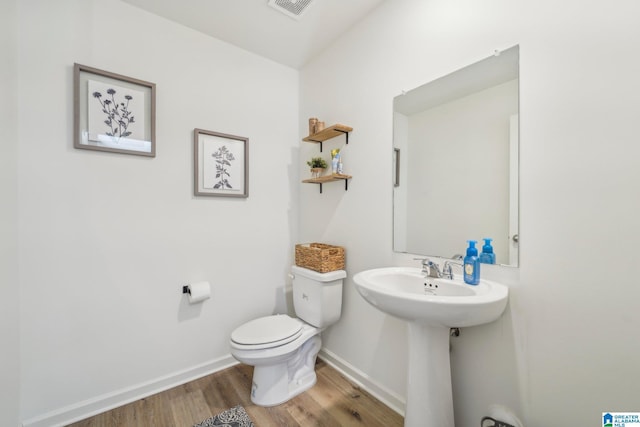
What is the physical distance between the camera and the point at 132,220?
65.2 inches

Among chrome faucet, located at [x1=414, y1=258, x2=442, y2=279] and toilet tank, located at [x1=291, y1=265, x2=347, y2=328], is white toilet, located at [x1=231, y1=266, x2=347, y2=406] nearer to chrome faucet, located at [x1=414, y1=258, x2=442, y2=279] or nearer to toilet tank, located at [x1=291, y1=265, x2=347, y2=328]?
toilet tank, located at [x1=291, y1=265, x2=347, y2=328]

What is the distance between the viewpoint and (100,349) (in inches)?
61.4

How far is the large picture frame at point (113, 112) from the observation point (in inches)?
59.1

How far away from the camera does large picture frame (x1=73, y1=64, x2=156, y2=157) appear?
1.50m

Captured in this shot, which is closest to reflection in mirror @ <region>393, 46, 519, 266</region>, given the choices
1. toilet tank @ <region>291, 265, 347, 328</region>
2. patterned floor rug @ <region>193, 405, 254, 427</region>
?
toilet tank @ <region>291, 265, 347, 328</region>

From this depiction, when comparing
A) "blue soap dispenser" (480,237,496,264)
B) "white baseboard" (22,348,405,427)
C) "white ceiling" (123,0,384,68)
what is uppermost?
"white ceiling" (123,0,384,68)

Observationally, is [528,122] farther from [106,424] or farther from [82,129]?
[106,424]

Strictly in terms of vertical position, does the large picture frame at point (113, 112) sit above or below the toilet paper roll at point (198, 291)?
above

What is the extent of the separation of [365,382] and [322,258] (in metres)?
0.87

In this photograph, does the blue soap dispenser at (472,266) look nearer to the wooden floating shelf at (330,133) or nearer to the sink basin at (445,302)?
the sink basin at (445,302)

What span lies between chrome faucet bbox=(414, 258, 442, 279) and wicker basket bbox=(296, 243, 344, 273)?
0.66 metres

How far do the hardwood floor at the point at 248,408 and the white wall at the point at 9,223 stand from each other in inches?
16.5

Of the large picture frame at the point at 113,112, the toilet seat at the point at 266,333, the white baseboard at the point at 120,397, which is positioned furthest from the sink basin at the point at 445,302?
the large picture frame at the point at 113,112

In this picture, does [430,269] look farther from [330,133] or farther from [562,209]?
[330,133]
